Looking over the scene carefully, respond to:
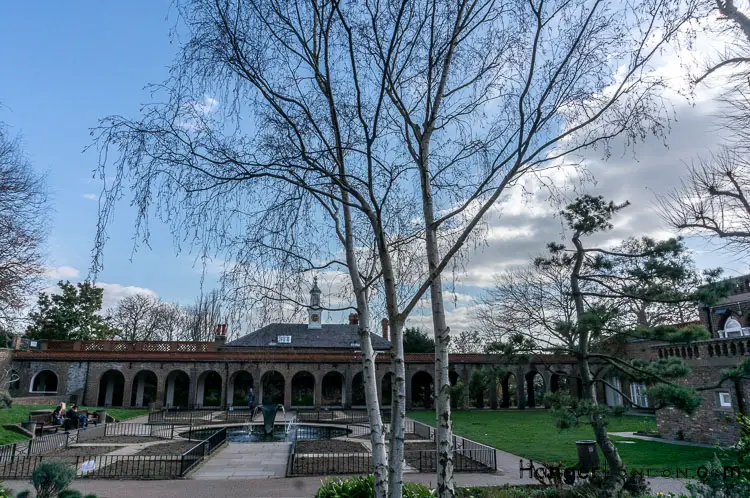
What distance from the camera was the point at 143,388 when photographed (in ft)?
117

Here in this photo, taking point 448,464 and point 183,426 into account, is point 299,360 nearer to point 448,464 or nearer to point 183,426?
point 183,426

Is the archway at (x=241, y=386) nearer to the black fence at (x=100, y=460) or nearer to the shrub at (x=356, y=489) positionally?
the black fence at (x=100, y=460)

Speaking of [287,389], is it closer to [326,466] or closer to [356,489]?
[326,466]

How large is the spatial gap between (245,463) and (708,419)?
14881 mm

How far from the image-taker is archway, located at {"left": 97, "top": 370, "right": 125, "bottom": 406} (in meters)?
35.3

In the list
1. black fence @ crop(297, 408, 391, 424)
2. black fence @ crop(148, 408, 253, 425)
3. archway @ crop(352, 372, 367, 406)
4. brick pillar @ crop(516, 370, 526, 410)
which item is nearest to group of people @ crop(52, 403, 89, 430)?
black fence @ crop(148, 408, 253, 425)

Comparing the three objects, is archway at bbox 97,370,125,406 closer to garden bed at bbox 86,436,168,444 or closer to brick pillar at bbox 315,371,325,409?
brick pillar at bbox 315,371,325,409

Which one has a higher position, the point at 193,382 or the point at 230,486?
the point at 193,382

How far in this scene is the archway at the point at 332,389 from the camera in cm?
3775

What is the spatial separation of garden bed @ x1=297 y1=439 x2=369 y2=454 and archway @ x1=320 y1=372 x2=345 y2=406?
21289mm

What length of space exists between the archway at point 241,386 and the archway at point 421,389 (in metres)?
12.9

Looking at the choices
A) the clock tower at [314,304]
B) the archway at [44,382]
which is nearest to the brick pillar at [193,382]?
the archway at [44,382]

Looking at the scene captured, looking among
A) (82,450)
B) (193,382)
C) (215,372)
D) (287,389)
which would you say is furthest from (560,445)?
(215,372)

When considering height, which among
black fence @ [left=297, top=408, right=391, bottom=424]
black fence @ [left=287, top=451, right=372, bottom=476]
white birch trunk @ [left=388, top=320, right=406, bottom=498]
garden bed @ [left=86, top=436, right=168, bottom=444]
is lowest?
black fence @ [left=297, top=408, right=391, bottom=424]
